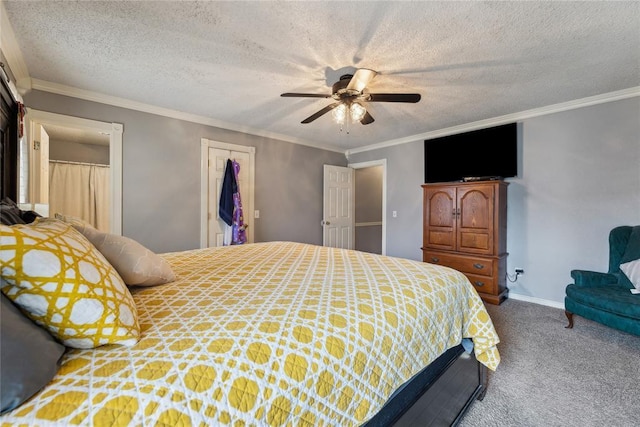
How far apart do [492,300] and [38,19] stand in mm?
4745

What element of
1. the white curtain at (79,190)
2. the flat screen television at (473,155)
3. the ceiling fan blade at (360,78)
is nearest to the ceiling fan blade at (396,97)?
the ceiling fan blade at (360,78)

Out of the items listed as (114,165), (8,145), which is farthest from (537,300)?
(8,145)

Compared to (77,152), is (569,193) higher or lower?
lower

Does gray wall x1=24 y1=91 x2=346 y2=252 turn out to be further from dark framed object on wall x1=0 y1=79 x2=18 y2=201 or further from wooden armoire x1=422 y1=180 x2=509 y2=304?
wooden armoire x1=422 y1=180 x2=509 y2=304

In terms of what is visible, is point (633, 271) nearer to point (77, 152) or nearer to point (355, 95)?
point (355, 95)

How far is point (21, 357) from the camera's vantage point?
1.83ft

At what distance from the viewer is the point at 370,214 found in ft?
20.3

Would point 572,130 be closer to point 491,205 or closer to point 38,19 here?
point 491,205

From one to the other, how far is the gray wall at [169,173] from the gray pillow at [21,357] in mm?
2873

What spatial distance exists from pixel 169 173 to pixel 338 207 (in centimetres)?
282

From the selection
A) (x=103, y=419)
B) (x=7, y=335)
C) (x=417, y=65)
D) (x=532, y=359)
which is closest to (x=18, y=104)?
(x=7, y=335)

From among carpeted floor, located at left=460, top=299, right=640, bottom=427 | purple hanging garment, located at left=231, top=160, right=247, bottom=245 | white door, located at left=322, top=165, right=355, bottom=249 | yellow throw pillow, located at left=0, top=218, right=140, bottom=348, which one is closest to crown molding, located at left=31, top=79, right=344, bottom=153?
purple hanging garment, located at left=231, top=160, right=247, bottom=245

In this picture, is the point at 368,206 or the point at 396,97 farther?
the point at 368,206

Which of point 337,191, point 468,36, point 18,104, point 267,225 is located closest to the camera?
point 468,36
